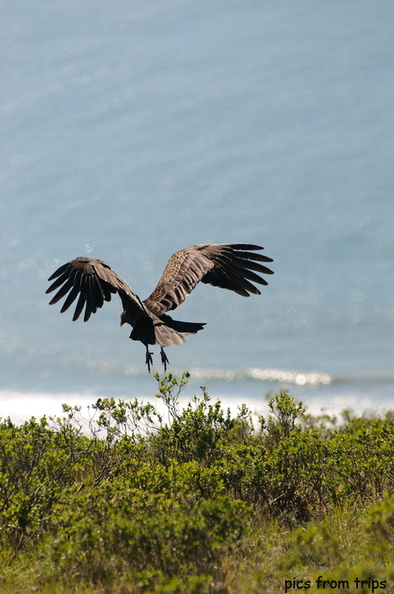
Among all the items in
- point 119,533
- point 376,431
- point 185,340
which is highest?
point 185,340

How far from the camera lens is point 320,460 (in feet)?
30.7

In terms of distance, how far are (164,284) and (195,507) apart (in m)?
5.61

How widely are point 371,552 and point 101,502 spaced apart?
2859 mm

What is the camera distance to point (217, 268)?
1255 cm

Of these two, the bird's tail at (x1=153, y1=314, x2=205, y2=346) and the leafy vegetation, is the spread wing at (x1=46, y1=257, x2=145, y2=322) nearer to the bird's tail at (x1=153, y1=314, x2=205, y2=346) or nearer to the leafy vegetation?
Answer: the bird's tail at (x1=153, y1=314, x2=205, y2=346)

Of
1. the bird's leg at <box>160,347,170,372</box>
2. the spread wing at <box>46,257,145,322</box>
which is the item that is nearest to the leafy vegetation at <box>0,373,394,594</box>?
the bird's leg at <box>160,347,170,372</box>

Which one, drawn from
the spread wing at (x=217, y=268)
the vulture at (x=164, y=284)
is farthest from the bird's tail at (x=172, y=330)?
the spread wing at (x=217, y=268)

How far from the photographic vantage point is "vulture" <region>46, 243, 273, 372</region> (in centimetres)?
1039

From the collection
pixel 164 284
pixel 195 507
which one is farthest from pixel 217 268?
pixel 195 507

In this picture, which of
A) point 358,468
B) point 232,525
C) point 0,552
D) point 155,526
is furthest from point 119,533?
point 358,468

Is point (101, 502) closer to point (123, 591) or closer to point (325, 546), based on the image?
point (123, 591)

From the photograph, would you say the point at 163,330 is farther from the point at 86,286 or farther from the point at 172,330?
the point at 86,286

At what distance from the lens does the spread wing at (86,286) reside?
10.5 m

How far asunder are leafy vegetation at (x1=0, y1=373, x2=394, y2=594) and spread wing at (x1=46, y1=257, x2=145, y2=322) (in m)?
1.45
